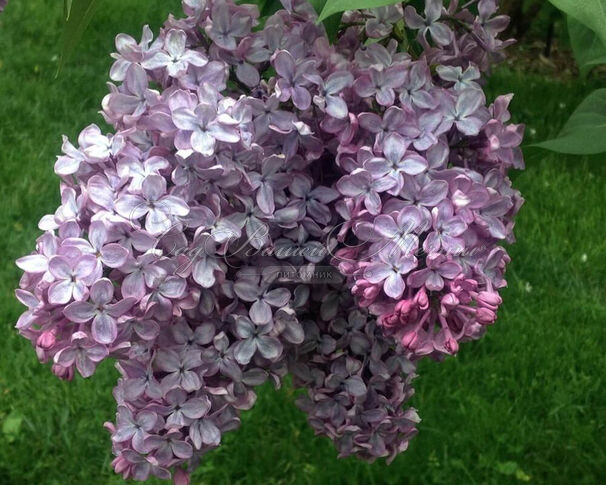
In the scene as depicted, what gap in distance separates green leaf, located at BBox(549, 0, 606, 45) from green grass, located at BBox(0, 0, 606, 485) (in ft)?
3.05

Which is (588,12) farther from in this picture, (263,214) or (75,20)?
(75,20)

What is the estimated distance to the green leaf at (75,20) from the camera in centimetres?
79

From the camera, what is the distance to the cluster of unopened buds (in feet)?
2.49

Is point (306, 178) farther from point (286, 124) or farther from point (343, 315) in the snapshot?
point (343, 315)

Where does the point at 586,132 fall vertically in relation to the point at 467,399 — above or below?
above

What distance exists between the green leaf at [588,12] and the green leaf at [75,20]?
0.38 meters

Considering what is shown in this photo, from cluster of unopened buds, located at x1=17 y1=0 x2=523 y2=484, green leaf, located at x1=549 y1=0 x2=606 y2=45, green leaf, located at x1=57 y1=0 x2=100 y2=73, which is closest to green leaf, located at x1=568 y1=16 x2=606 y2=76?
cluster of unopened buds, located at x1=17 y1=0 x2=523 y2=484

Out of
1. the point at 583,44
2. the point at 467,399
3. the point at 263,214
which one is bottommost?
the point at 467,399

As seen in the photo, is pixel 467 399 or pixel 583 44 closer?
pixel 583 44

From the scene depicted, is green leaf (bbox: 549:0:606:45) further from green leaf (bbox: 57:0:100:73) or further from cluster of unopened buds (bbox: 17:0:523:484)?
green leaf (bbox: 57:0:100:73)

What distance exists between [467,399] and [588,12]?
1.66 meters

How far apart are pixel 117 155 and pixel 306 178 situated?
17 cm

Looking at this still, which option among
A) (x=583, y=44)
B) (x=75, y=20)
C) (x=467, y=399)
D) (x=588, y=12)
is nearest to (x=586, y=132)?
(x=583, y=44)

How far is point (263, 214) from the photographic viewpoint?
31.6 inches
